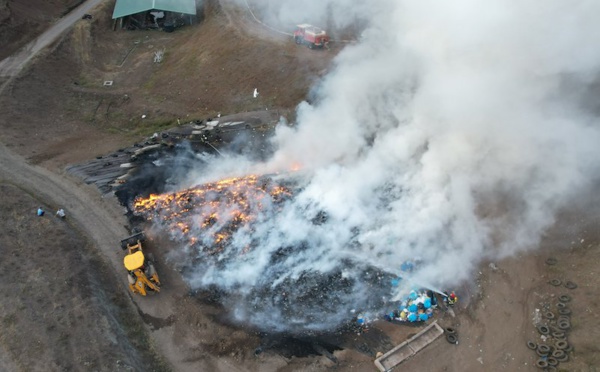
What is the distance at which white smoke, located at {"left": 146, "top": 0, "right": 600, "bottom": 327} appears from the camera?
17.8m

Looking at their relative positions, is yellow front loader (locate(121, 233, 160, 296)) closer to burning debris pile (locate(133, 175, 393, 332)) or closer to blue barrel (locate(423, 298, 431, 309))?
burning debris pile (locate(133, 175, 393, 332))

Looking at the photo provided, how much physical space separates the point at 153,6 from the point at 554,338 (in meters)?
36.5

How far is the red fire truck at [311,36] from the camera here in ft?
97.0

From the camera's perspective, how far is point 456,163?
64.1 ft

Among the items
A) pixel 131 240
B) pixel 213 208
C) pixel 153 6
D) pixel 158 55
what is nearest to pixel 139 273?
pixel 131 240

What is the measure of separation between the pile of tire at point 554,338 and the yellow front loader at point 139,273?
14.4 m

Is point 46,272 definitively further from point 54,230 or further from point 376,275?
point 376,275

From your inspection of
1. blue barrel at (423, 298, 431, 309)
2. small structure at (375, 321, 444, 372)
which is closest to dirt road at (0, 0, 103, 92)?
small structure at (375, 321, 444, 372)

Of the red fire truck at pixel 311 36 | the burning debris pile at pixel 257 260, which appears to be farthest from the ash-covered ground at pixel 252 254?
the red fire truck at pixel 311 36

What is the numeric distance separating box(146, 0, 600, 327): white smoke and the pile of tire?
306 cm

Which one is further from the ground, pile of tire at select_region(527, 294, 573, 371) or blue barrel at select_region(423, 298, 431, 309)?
pile of tire at select_region(527, 294, 573, 371)

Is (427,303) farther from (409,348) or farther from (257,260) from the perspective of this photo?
(257,260)

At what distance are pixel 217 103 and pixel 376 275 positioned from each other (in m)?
16.2

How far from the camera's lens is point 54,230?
62.5 ft
